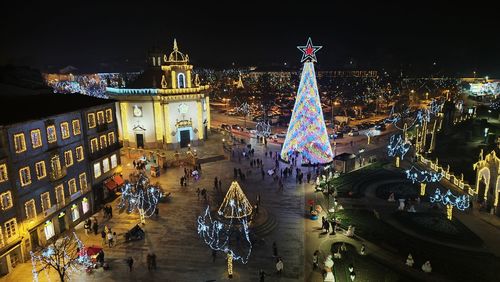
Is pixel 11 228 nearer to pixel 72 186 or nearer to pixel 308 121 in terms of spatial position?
pixel 72 186

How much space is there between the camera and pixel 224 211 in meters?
31.8

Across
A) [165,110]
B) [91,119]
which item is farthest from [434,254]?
[165,110]

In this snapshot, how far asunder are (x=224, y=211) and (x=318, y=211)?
805 cm

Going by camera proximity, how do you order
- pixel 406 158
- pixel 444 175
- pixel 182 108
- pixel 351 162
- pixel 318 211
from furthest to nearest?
1. pixel 182 108
2. pixel 406 158
3. pixel 351 162
4. pixel 444 175
5. pixel 318 211

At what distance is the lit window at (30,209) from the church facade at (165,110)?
29.7m

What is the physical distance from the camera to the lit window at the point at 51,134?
29.5 metres

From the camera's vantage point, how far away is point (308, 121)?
43250mm

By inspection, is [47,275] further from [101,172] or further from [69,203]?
[101,172]

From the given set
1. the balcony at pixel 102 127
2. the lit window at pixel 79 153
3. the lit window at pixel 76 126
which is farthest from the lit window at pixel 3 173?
the balcony at pixel 102 127

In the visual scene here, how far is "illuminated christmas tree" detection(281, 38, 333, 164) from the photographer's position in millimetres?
42188

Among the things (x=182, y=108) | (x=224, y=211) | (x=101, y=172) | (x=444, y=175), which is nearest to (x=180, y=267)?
(x=224, y=211)

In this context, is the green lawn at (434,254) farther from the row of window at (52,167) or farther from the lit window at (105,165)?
the row of window at (52,167)

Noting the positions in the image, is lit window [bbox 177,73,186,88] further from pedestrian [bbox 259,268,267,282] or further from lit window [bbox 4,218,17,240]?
pedestrian [bbox 259,268,267,282]

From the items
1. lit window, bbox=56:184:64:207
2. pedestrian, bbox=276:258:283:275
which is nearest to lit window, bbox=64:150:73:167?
lit window, bbox=56:184:64:207
